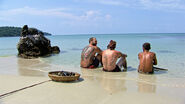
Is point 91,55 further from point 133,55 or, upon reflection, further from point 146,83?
point 133,55

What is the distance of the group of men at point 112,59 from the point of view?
7.73 m

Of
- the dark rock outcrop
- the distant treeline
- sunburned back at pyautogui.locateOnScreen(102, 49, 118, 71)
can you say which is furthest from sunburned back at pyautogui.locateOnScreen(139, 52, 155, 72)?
the distant treeline

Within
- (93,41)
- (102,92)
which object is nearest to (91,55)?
(93,41)

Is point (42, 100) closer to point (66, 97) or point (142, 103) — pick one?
point (66, 97)

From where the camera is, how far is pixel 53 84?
5883 mm

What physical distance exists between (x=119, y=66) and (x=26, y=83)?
4053 millimetres

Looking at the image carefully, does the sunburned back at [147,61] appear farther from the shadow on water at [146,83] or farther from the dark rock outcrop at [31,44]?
the dark rock outcrop at [31,44]

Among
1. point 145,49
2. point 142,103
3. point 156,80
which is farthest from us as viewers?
point 145,49

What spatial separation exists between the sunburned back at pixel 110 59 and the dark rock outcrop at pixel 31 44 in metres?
7.06

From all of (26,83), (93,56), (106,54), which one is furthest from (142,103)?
(93,56)

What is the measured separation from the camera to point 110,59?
8117 millimetres

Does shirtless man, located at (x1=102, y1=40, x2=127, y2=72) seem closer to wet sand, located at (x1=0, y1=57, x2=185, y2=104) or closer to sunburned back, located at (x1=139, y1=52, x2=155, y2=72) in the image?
sunburned back, located at (x1=139, y1=52, x2=155, y2=72)

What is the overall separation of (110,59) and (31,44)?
8032mm

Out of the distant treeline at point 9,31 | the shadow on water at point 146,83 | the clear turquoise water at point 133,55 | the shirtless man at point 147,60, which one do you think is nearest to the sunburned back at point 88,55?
the clear turquoise water at point 133,55
